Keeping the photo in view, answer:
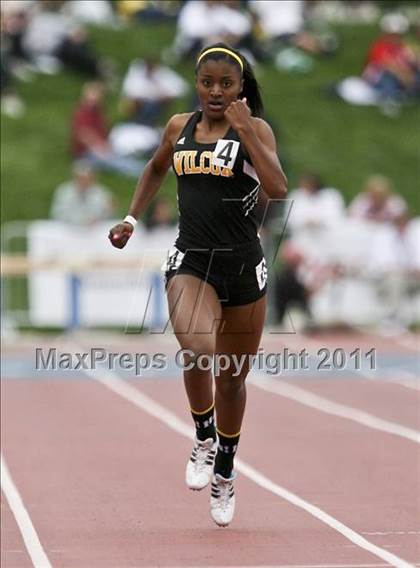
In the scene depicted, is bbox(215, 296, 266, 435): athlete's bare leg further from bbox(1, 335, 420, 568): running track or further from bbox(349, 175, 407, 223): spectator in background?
bbox(349, 175, 407, 223): spectator in background

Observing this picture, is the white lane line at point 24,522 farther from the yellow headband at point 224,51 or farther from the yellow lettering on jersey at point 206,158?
the yellow headband at point 224,51

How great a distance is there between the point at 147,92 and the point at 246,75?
14925mm

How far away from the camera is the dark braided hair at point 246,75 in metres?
6.98

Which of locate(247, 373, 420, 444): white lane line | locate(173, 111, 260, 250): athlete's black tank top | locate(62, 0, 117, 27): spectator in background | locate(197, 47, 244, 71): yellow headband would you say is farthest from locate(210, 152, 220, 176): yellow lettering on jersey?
locate(62, 0, 117, 27): spectator in background

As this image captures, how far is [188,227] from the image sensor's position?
7.22m

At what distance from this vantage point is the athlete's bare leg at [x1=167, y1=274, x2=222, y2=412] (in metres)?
7.03

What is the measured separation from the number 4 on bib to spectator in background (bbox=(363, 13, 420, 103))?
57.1 ft

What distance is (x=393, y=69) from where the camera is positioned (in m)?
24.3

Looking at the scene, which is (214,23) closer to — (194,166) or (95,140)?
(95,140)

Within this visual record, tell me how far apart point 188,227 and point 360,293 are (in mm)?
12114

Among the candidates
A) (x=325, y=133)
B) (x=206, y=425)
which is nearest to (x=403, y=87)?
(x=325, y=133)

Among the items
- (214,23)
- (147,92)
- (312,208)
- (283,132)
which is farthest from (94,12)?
(312,208)

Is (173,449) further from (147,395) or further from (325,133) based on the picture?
(325,133)

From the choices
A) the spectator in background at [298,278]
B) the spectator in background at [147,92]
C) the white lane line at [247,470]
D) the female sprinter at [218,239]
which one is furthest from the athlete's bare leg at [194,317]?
the spectator in background at [147,92]
